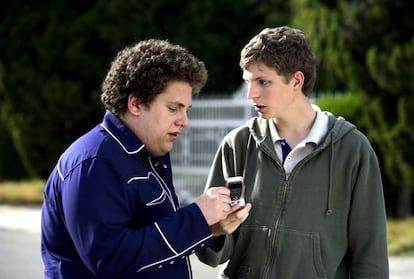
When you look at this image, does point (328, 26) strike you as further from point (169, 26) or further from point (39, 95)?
point (39, 95)

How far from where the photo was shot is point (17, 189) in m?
14.2

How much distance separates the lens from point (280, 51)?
2.82 meters

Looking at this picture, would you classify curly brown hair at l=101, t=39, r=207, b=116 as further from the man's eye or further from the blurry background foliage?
the blurry background foliage

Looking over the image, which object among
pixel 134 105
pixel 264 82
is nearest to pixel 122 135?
pixel 134 105

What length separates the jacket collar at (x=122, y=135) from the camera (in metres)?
2.43

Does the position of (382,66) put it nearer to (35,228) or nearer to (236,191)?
(35,228)

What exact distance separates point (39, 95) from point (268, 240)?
34.7 feet

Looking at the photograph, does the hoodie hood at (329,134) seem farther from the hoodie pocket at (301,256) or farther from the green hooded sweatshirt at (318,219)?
the hoodie pocket at (301,256)

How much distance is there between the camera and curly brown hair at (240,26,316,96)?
282 centimetres

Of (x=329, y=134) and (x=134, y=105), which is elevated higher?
(x=134, y=105)

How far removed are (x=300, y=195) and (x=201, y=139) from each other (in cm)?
935

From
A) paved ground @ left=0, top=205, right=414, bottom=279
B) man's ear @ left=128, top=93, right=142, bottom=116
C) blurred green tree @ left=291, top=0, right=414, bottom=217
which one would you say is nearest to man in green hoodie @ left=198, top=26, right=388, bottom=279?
man's ear @ left=128, top=93, right=142, bottom=116

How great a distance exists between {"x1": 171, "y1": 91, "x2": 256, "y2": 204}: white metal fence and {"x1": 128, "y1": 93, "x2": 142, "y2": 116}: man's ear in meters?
8.97

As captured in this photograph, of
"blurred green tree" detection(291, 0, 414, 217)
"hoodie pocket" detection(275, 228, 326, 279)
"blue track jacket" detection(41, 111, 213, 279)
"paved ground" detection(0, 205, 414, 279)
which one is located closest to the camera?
"blue track jacket" detection(41, 111, 213, 279)
